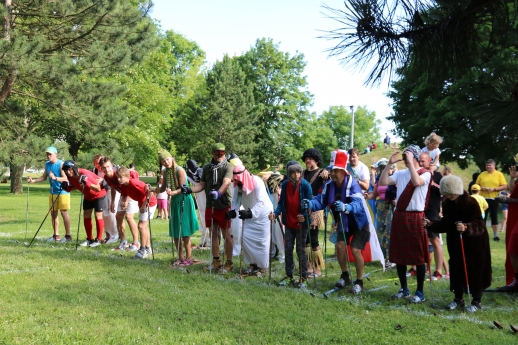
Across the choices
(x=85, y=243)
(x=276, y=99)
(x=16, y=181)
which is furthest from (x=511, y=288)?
(x=276, y=99)

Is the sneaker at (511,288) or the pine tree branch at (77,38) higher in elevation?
the pine tree branch at (77,38)

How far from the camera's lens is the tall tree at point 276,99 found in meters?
48.8

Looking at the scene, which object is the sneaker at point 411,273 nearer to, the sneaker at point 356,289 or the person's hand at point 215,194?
the sneaker at point 356,289

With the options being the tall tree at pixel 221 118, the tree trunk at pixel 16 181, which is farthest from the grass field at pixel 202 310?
the tall tree at pixel 221 118

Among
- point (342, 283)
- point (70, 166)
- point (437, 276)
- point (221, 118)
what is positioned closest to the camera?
point (342, 283)

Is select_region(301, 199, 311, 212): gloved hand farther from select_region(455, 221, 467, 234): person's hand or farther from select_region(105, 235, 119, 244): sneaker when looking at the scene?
select_region(105, 235, 119, 244): sneaker

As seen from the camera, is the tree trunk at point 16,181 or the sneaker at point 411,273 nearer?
the sneaker at point 411,273

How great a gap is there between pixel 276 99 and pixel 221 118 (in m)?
6.29

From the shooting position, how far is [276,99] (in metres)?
50.5

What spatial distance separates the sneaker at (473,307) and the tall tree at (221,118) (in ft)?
131

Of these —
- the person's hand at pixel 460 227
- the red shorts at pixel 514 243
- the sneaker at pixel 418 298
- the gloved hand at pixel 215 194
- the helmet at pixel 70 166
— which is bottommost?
the sneaker at pixel 418 298

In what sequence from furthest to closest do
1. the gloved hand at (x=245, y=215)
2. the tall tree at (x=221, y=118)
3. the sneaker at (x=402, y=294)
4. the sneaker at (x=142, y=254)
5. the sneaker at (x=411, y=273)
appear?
the tall tree at (x=221, y=118) → the sneaker at (x=142, y=254) → the sneaker at (x=411, y=273) → the gloved hand at (x=245, y=215) → the sneaker at (x=402, y=294)

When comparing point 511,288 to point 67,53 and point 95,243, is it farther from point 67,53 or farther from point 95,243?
point 67,53

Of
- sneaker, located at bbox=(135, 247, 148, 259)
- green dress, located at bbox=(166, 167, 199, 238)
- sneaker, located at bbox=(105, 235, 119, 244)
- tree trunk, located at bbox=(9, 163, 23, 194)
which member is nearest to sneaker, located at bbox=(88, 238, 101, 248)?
sneaker, located at bbox=(105, 235, 119, 244)
